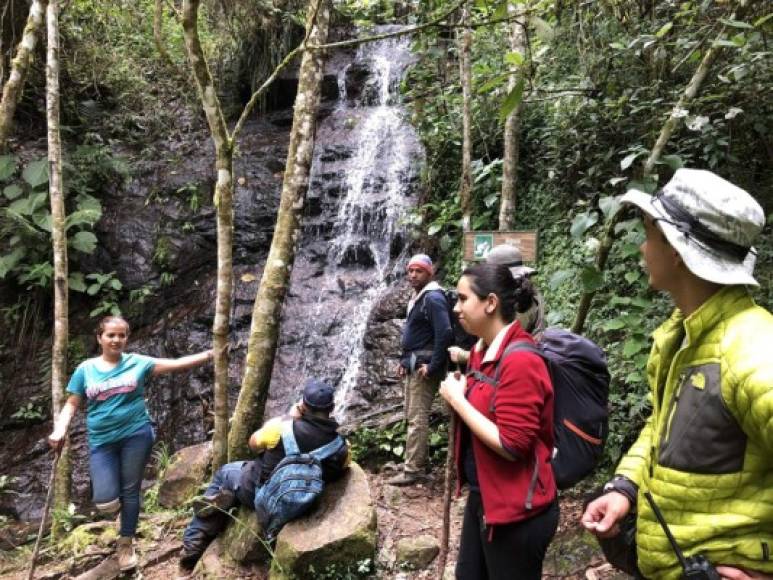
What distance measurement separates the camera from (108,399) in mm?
4066

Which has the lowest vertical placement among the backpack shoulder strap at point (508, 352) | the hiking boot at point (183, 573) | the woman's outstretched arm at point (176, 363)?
the hiking boot at point (183, 573)

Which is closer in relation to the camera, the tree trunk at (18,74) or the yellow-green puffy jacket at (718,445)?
the yellow-green puffy jacket at (718,445)

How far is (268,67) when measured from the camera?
12305 mm

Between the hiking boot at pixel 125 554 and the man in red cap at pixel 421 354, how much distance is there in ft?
7.81

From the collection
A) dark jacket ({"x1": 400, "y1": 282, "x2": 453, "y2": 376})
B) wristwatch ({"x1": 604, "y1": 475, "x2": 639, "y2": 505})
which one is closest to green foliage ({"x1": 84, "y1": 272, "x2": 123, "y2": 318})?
dark jacket ({"x1": 400, "y1": 282, "x2": 453, "y2": 376})

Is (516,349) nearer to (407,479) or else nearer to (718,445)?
(718,445)

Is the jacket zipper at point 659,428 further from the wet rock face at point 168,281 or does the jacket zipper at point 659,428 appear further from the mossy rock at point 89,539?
the wet rock face at point 168,281

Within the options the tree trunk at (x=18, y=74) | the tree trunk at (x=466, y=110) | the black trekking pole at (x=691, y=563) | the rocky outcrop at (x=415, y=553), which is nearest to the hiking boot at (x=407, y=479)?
the rocky outcrop at (x=415, y=553)

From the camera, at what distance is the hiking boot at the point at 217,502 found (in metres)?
4.17

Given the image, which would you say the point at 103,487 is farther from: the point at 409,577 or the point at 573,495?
the point at 573,495

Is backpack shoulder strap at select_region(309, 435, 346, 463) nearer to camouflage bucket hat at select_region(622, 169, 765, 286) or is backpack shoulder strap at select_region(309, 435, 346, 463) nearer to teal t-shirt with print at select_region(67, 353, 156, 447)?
teal t-shirt with print at select_region(67, 353, 156, 447)

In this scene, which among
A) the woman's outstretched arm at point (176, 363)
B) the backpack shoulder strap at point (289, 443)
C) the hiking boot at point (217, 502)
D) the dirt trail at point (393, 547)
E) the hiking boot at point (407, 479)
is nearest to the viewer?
the dirt trail at point (393, 547)

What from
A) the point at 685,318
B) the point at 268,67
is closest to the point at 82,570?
the point at 685,318

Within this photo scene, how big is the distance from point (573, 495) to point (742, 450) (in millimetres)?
3714
